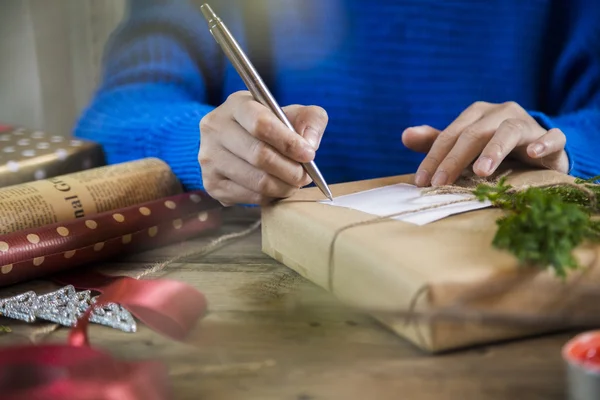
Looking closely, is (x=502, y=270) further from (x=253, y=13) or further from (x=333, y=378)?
(x=253, y=13)

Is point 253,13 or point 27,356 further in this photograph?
point 253,13

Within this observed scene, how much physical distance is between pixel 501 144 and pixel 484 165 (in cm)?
3

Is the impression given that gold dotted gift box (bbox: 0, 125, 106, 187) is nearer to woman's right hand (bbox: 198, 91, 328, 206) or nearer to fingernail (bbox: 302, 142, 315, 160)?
woman's right hand (bbox: 198, 91, 328, 206)

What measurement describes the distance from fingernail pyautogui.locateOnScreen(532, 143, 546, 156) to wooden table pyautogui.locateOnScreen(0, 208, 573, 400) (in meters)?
0.22

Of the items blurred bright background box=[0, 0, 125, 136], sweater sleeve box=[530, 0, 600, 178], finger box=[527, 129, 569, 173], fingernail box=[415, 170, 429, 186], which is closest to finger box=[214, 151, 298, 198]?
fingernail box=[415, 170, 429, 186]

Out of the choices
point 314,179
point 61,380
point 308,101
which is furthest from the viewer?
point 308,101

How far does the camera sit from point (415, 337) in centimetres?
37

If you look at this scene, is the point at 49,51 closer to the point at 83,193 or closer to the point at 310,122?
the point at 83,193

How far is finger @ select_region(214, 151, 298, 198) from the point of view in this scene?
20.8 inches

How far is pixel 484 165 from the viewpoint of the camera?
542mm

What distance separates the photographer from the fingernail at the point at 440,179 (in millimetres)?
547

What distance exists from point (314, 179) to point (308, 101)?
34 centimetres

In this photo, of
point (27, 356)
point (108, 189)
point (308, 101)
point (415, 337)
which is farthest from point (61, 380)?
point (308, 101)

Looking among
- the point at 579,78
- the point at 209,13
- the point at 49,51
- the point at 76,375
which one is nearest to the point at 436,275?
the point at 76,375
